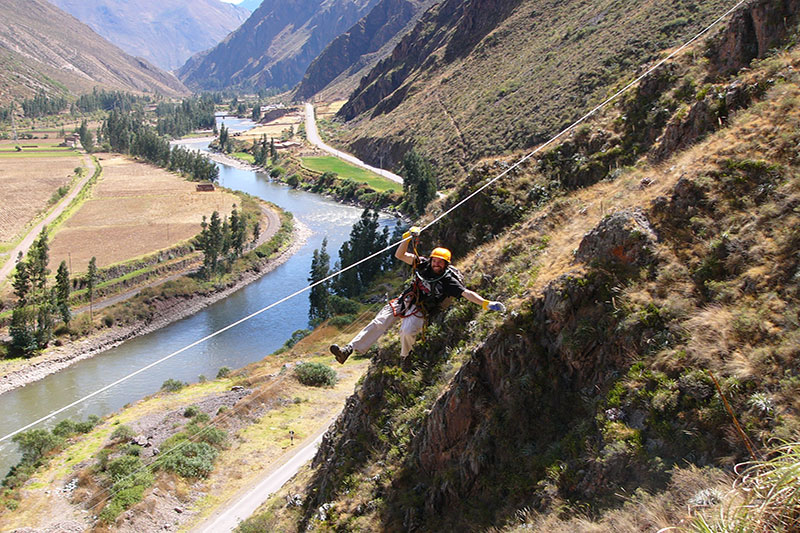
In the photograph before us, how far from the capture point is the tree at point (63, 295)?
149 ft

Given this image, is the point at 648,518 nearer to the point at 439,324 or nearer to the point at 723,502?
the point at 723,502

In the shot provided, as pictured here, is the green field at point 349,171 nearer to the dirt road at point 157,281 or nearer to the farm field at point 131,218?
the dirt road at point 157,281

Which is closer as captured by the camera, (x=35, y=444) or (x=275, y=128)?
(x=35, y=444)

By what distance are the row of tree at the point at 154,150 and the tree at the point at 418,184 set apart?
43477mm

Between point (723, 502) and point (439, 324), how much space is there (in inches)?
294

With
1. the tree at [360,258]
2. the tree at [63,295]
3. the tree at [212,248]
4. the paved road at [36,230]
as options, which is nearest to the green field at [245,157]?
the paved road at [36,230]

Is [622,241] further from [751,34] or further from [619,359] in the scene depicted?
[751,34]

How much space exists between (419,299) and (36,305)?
1844 inches

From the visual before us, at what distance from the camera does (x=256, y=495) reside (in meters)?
21.4

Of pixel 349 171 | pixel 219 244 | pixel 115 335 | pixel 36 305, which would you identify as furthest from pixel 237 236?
pixel 349 171

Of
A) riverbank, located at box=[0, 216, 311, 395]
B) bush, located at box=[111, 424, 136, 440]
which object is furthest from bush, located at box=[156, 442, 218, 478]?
riverbank, located at box=[0, 216, 311, 395]

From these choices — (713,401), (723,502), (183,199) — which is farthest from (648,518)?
(183,199)

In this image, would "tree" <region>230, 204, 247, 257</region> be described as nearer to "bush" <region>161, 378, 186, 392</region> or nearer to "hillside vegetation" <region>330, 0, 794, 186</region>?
"hillside vegetation" <region>330, 0, 794, 186</region>

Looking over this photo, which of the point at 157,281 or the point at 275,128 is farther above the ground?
the point at 275,128
